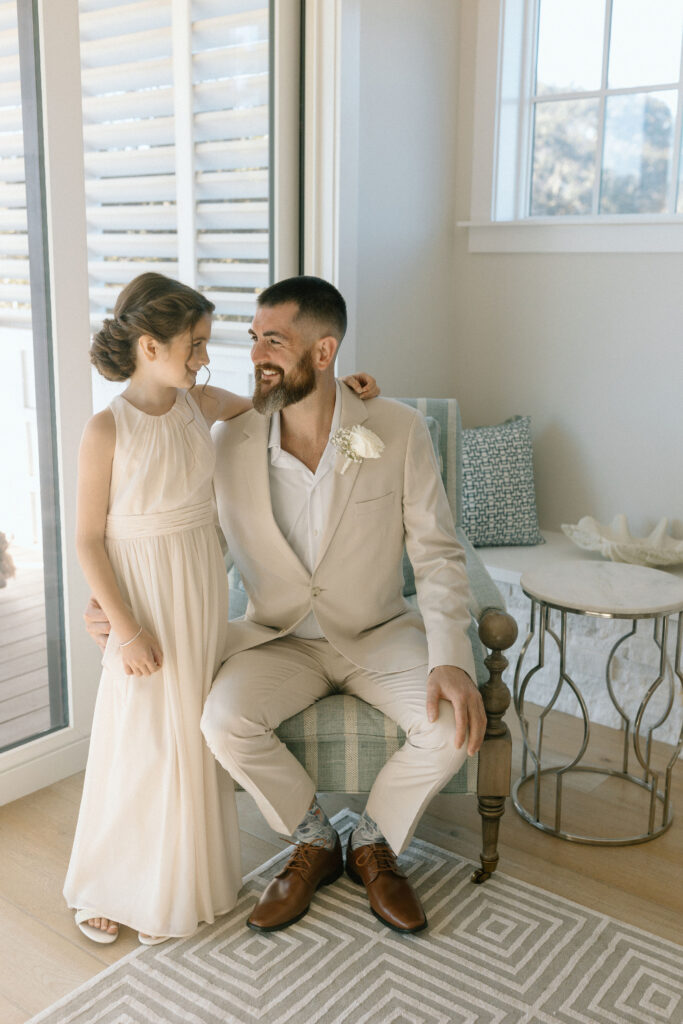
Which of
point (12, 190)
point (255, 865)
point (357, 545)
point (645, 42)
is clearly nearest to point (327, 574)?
point (357, 545)

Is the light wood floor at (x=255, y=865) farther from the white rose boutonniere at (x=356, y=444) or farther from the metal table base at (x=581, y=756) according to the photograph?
the white rose boutonniere at (x=356, y=444)

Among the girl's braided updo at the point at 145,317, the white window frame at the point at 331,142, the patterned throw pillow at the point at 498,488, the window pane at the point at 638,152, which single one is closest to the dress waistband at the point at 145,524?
the girl's braided updo at the point at 145,317

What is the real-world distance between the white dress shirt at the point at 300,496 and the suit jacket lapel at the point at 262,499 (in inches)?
1.1

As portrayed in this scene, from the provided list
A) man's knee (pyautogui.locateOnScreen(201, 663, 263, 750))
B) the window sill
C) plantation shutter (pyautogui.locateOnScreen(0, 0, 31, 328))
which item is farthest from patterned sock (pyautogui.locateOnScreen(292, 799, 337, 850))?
the window sill

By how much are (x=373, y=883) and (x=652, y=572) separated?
3.53 feet

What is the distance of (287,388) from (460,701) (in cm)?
77

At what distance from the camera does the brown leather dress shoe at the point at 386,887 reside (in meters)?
1.96

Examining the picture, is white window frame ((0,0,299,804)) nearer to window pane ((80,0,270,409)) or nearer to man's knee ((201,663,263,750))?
window pane ((80,0,270,409))

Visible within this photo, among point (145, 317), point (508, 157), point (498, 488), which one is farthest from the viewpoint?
point (508, 157)

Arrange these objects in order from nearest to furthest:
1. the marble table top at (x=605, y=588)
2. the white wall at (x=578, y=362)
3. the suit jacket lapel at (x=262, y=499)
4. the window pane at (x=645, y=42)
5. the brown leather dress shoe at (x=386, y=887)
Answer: the brown leather dress shoe at (x=386, y=887)
the suit jacket lapel at (x=262, y=499)
the marble table top at (x=605, y=588)
the window pane at (x=645, y=42)
the white wall at (x=578, y=362)

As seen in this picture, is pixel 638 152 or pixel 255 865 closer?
pixel 255 865

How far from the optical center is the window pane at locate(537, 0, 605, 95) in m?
3.22

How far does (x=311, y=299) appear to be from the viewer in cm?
210

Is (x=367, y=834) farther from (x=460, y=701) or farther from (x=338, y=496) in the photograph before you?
(x=338, y=496)
